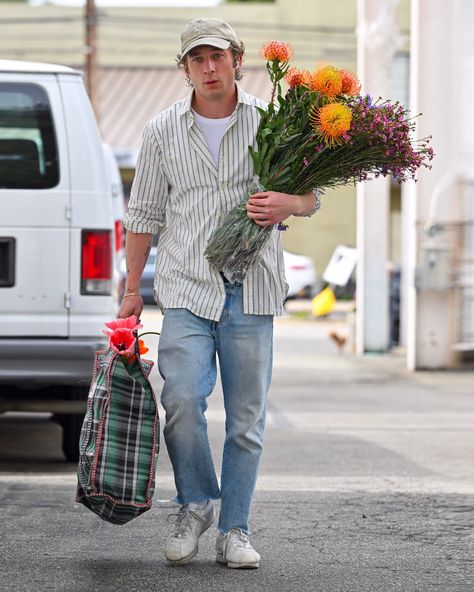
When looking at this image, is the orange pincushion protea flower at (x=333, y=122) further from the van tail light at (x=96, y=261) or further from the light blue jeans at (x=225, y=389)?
the van tail light at (x=96, y=261)

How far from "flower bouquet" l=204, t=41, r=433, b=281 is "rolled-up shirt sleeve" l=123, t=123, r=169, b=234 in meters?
0.31

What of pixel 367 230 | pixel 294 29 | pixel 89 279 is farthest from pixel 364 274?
pixel 294 29

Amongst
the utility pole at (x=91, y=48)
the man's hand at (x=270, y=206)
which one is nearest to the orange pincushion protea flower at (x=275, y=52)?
the man's hand at (x=270, y=206)

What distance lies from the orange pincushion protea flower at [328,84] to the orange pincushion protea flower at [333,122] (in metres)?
0.08

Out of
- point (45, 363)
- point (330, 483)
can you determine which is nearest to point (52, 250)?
point (45, 363)

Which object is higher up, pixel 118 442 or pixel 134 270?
pixel 134 270

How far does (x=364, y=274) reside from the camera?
17.2 meters

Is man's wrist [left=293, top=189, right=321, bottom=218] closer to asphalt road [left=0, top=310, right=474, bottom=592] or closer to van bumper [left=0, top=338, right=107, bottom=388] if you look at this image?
asphalt road [left=0, top=310, right=474, bottom=592]

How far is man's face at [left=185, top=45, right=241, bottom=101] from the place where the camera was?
514 centimetres

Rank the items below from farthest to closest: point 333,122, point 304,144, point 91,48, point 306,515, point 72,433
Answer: point 91,48 → point 72,433 → point 306,515 → point 304,144 → point 333,122

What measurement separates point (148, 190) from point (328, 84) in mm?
773

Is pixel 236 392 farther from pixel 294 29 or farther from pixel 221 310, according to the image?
pixel 294 29

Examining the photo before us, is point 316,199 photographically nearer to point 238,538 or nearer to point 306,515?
point 238,538

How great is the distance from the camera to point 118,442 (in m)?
5.17
